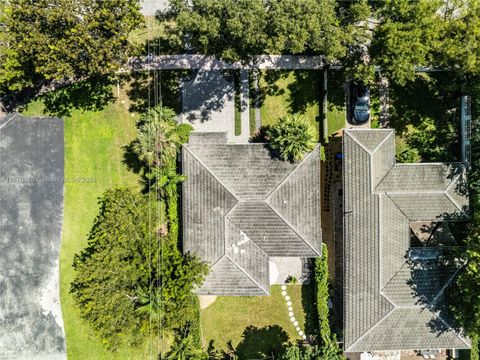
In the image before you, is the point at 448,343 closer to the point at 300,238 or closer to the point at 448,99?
the point at 300,238

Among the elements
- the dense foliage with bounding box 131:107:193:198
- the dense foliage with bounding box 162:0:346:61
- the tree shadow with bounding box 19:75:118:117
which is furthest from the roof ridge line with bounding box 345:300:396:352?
the tree shadow with bounding box 19:75:118:117

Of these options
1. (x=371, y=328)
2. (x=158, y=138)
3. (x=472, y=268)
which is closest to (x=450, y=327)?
(x=472, y=268)

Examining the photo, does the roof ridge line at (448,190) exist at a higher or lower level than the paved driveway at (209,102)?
lower

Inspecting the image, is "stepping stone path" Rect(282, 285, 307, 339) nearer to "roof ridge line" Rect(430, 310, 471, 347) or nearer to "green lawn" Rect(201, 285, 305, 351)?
"green lawn" Rect(201, 285, 305, 351)

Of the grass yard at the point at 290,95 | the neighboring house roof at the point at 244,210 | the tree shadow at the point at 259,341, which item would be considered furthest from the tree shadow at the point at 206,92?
the tree shadow at the point at 259,341

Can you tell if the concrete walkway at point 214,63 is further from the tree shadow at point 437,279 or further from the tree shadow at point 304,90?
the tree shadow at point 437,279

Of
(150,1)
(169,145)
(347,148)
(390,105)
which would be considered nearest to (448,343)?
(347,148)

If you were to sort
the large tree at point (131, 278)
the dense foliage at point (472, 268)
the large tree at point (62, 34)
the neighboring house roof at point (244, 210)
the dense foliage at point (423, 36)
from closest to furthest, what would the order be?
the dense foliage at point (423, 36) → the large tree at point (62, 34) → the dense foliage at point (472, 268) → the large tree at point (131, 278) → the neighboring house roof at point (244, 210)
